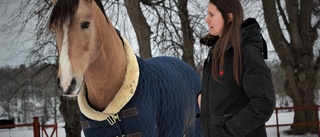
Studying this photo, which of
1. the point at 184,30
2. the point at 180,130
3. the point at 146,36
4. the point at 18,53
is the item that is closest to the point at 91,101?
the point at 180,130

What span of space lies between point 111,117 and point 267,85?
1317 mm

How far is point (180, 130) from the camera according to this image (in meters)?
3.61

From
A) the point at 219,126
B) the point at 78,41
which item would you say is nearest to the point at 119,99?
the point at 78,41

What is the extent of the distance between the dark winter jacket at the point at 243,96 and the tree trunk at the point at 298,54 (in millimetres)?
10151

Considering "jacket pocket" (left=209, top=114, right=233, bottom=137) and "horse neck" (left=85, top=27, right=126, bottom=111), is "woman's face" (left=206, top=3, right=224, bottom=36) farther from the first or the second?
"horse neck" (left=85, top=27, right=126, bottom=111)

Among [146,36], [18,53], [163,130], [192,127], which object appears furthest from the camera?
[18,53]

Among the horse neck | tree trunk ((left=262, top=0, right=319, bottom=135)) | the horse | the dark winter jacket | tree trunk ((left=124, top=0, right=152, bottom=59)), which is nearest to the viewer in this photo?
the dark winter jacket

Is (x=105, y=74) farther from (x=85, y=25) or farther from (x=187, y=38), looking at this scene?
(x=187, y=38)

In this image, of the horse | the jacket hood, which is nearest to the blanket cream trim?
the horse

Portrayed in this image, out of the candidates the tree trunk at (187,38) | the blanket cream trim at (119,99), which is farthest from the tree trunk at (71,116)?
the blanket cream trim at (119,99)

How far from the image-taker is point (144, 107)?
291 centimetres

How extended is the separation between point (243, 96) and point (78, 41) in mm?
1047

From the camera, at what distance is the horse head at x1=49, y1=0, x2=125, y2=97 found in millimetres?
2285

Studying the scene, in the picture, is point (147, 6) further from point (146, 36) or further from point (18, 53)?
point (18, 53)
